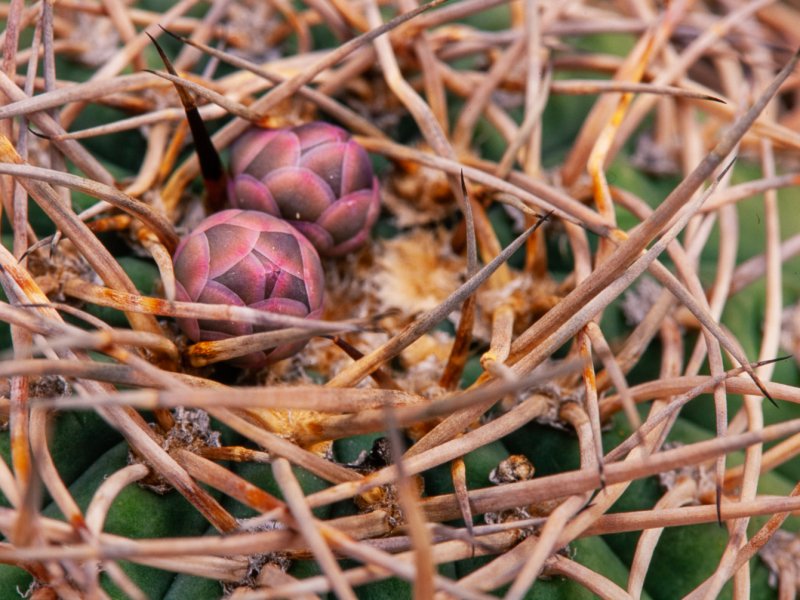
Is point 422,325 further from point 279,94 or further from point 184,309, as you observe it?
point 279,94

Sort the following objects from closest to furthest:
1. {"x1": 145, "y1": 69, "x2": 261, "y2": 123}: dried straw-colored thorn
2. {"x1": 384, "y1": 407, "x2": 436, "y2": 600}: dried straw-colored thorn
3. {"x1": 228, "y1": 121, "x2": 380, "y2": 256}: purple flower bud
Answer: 1. {"x1": 384, "y1": 407, "x2": 436, "y2": 600}: dried straw-colored thorn
2. {"x1": 145, "y1": 69, "x2": 261, "y2": 123}: dried straw-colored thorn
3. {"x1": 228, "y1": 121, "x2": 380, "y2": 256}: purple flower bud

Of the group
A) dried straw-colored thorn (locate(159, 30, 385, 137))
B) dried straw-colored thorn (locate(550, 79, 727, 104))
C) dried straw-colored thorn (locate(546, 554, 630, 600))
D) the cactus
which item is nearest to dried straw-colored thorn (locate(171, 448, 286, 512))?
the cactus

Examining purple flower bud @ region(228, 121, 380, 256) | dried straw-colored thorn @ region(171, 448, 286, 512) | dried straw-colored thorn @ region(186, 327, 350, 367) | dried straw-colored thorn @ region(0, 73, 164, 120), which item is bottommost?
dried straw-colored thorn @ region(171, 448, 286, 512)

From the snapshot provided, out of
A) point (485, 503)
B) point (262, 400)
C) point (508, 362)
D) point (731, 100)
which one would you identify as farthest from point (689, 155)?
point (262, 400)

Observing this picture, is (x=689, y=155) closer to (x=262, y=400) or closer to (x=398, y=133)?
(x=398, y=133)

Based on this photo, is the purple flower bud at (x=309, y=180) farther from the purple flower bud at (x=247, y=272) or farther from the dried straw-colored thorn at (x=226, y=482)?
the dried straw-colored thorn at (x=226, y=482)

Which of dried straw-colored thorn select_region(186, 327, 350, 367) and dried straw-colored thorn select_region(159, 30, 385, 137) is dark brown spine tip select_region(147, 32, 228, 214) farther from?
A: dried straw-colored thorn select_region(186, 327, 350, 367)

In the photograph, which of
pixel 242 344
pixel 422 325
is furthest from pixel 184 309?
pixel 422 325
